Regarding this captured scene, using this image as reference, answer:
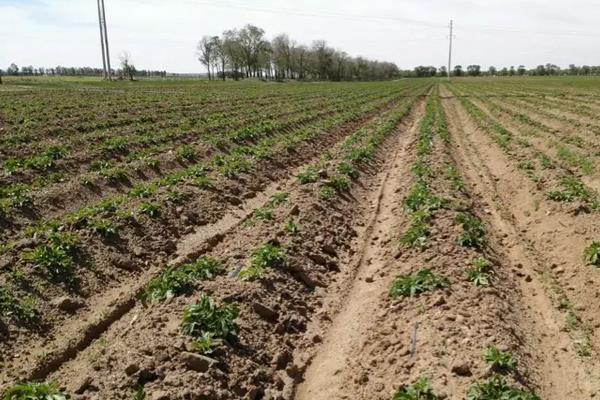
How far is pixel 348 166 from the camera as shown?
14570 mm

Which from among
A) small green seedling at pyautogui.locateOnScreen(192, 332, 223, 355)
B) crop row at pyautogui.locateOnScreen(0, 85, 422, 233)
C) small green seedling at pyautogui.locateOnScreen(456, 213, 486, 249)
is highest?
crop row at pyautogui.locateOnScreen(0, 85, 422, 233)

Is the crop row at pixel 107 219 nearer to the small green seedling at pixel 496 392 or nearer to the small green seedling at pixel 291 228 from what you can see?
the small green seedling at pixel 291 228

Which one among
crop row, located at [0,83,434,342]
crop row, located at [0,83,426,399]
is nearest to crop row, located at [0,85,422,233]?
crop row, located at [0,83,434,342]

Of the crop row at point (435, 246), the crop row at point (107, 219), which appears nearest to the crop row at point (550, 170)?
the crop row at point (435, 246)

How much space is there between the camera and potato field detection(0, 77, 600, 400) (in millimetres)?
5547

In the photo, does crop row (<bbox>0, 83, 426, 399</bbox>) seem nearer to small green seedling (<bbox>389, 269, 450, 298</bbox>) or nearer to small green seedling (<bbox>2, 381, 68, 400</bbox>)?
small green seedling (<bbox>2, 381, 68, 400</bbox>)

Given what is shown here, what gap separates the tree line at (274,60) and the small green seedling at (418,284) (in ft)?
385

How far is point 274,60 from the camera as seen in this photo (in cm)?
13475

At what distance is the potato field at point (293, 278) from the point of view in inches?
218

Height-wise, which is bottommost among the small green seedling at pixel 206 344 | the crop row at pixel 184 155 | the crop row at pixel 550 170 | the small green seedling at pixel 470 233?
the small green seedling at pixel 206 344

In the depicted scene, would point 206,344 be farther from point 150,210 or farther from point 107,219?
point 150,210

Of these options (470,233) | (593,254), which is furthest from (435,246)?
(593,254)

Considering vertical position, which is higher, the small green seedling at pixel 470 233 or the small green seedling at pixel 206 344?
the small green seedling at pixel 470 233

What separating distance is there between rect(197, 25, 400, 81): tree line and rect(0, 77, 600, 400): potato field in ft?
364
